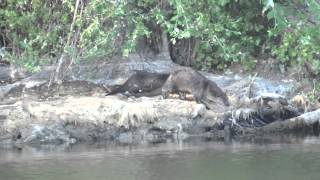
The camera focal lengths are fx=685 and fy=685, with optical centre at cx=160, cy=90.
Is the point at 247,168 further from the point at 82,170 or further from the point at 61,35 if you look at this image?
the point at 61,35

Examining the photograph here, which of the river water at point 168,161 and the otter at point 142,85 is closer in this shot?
the river water at point 168,161

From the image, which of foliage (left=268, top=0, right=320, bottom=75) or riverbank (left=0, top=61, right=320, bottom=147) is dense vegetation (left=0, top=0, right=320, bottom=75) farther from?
riverbank (left=0, top=61, right=320, bottom=147)

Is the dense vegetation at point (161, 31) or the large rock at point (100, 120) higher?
the dense vegetation at point (161, 31)

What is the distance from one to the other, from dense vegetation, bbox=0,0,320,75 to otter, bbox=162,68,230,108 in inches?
27.6

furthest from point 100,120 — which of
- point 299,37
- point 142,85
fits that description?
point 299,37

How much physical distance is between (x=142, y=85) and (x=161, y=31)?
75.7 inches

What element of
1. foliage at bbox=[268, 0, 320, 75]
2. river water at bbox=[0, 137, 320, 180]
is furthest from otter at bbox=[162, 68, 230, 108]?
river water at bbox=[0, 137, 320, 180]

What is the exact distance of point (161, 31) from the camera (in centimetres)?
1575

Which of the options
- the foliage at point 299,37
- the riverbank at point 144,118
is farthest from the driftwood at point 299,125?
the foliage at point 299,37

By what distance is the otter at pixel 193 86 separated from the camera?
14.1 m

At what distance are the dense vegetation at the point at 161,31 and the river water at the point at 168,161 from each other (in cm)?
236

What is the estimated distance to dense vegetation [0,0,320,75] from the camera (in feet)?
44.6

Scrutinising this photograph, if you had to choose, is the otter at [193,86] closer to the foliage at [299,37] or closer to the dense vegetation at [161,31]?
the dense vegetation at [161,31]

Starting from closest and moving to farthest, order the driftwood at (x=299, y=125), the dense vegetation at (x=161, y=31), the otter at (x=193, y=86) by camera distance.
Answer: the driftwood at (x=299, y=125), the dense vegetation at (x=161, y=31), the otter at (x=193, y=86)
